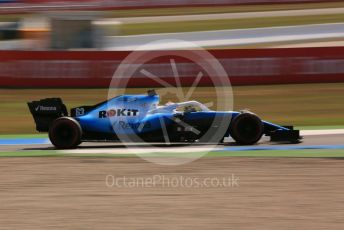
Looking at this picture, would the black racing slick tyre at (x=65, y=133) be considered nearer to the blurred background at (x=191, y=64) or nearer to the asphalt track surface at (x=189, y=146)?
the asphalt track surface at (x=189, y=146)

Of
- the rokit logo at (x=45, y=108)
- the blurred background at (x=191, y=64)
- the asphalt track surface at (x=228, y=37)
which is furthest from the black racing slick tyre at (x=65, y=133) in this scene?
the asphalt track surface at (x=228, y=37)

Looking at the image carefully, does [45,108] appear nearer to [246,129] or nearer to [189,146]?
[189,146]

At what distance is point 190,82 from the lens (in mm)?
21016

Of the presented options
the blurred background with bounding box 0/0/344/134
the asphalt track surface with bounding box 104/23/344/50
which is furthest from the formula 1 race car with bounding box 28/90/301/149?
the asphalt track surface with bounding box 104/23/344/50

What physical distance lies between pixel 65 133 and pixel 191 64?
9.90 m

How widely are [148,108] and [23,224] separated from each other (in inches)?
199

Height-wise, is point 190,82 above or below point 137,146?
above

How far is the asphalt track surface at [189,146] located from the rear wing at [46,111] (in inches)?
23.0

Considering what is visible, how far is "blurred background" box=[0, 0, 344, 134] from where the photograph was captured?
1873 centimetres

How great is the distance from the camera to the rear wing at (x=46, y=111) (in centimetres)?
1182

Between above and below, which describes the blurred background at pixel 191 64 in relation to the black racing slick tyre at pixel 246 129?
above

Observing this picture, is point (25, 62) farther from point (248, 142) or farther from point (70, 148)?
point (248, 142)

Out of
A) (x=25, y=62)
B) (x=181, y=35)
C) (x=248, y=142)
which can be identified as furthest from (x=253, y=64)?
(x=181, y=35)

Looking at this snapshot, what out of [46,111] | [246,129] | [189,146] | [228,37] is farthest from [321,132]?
[228,37]
